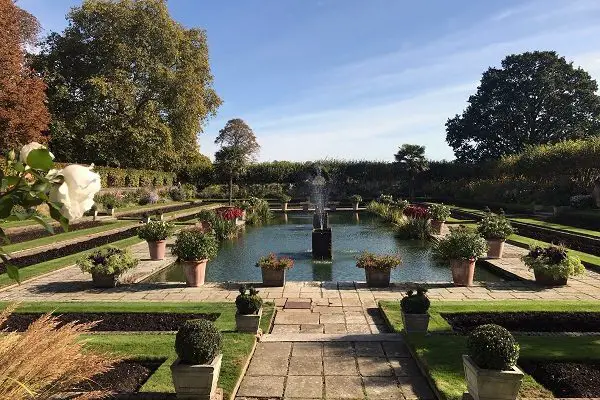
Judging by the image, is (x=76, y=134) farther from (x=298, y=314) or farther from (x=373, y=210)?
(x=298, y=314)

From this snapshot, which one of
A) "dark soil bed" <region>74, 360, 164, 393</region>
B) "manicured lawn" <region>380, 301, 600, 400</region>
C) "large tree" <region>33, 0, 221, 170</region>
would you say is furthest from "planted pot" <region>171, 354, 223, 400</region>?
"large tree" <region>33, 0, 221, 170</region>

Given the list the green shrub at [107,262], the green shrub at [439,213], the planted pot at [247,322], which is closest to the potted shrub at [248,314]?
the planted pot at [247,322]

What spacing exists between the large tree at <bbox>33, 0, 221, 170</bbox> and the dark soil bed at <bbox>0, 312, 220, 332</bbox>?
977 inches

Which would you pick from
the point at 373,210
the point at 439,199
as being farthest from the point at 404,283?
the point at 439,199

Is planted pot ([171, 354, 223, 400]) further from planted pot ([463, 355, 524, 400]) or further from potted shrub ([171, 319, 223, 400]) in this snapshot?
planted pot ([463, 355, 524, 400])

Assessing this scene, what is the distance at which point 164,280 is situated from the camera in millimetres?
10750

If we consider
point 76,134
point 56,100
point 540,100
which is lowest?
point 76,134

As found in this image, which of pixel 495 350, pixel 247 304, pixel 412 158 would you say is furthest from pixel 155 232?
pixel 412 158

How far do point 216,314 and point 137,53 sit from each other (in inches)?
1096

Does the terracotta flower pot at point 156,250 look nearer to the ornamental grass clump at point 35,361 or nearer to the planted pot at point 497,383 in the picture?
the planted pot at point 497,383

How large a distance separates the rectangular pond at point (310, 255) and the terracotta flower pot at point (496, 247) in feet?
2.82

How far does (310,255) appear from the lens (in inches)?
547

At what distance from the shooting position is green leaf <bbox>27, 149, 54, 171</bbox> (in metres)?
1.25

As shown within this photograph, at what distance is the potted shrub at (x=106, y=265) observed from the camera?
29.8 ft
